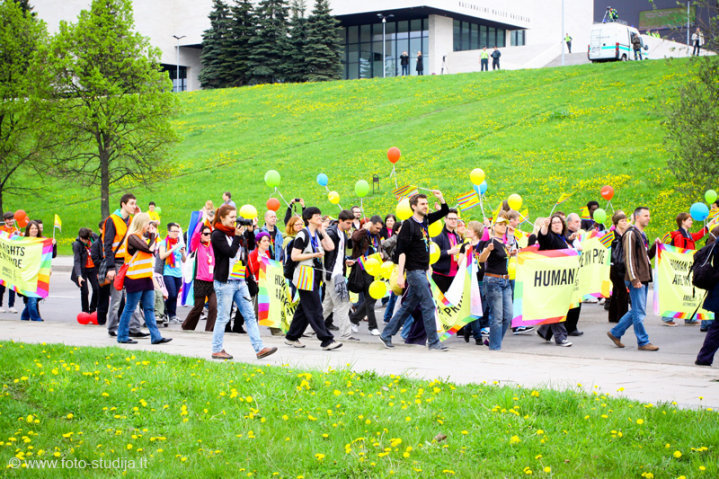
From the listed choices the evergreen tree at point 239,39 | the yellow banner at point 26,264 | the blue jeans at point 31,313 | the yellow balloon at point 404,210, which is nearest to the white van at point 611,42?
the evergreen tree at point 239,39

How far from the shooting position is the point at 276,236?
45.3 feet

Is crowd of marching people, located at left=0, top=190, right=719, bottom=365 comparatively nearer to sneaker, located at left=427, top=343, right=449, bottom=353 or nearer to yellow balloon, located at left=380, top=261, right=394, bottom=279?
sneaker, located at left=427, top=343, right=449, bottom=353

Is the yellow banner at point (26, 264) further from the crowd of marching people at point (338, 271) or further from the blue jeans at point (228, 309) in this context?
the blue jeans at point (228, 309)

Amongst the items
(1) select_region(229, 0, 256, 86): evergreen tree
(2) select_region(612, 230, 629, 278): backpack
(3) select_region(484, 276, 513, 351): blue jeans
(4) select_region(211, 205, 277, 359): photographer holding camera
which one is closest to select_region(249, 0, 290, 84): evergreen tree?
(1) select_region(229, 0, 256, 86): evergreen tree

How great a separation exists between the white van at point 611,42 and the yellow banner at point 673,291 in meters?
40.3

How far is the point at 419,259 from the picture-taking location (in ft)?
33.1

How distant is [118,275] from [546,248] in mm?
6084

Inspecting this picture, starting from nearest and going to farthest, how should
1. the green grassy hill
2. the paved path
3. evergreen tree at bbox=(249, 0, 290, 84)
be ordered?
the paved path
the green grassy hill
evergreen tree at bbox=(249, 0, 290, 84)

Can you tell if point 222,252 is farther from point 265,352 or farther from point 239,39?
point 239,39

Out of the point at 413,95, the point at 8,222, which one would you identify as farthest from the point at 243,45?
the point at 8,222

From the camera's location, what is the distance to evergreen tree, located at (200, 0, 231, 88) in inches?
2589

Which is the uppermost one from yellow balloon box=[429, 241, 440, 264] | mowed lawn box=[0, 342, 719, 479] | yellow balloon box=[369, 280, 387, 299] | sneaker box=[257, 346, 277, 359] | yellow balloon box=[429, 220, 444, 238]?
yellow balloon box=[429, 220, 444, 238]

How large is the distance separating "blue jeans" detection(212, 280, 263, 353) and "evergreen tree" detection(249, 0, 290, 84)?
5620 cm

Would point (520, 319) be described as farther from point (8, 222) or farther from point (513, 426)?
point (8, 222)
